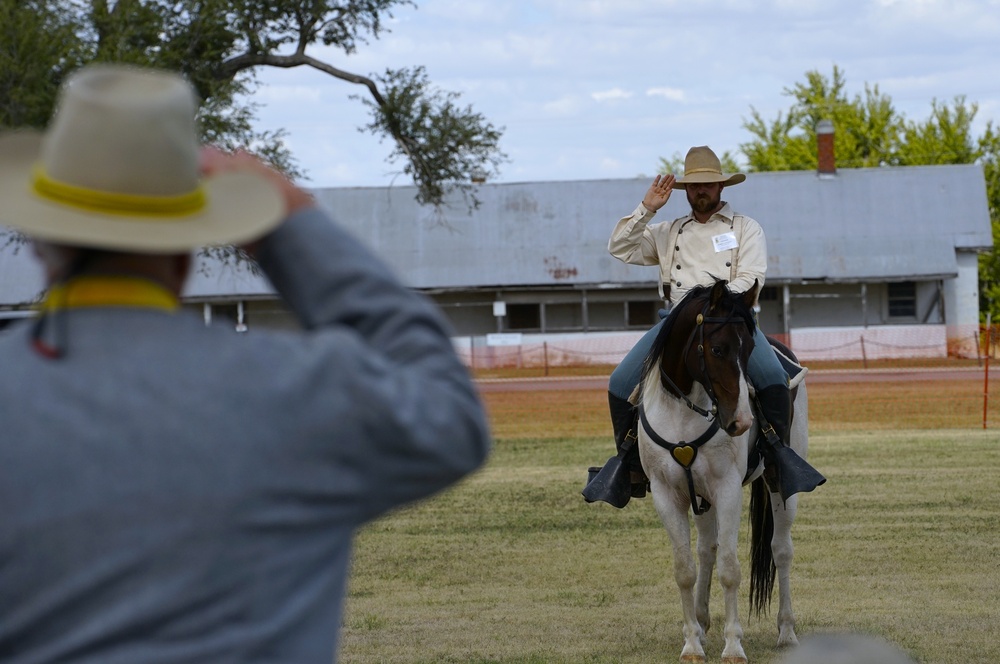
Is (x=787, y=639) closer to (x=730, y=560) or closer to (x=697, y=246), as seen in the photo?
(x=730, y=560)

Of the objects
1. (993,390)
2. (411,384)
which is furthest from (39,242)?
(993,390)

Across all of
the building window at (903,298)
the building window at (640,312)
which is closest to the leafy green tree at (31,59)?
the building window at (640,312)

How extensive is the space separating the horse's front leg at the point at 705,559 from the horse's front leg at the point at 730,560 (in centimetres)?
57

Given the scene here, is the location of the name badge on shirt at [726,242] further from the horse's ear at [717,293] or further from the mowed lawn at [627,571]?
the mowed lawn at [627,571]

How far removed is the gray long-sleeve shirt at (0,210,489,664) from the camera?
1853 mm

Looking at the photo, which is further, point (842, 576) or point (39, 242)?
point (842, 576)

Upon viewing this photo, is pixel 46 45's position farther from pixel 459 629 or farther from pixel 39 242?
pixel 39 242

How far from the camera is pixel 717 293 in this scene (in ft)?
24.9

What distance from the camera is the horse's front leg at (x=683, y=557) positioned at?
802 centimetres

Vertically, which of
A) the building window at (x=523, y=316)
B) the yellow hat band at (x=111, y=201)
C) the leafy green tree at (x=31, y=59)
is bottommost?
the building window at (x=523, y=316)

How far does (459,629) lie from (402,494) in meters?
6.90

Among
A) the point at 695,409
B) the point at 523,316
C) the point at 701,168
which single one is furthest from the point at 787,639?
the point at 523,316

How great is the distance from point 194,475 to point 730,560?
642 cm

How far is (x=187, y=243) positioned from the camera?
193cm
